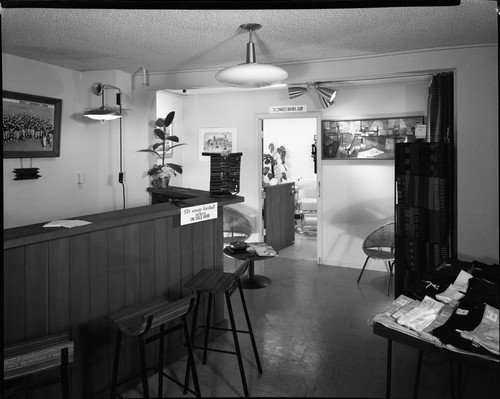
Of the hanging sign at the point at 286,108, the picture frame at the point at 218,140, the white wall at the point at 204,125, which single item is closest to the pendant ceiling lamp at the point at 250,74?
the white wall at the point at 204,125

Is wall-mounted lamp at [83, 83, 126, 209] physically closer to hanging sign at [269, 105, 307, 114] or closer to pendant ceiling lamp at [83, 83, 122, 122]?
pendant ceiling lamp at [83, 83, 122, 122]

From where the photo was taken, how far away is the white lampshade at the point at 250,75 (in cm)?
128

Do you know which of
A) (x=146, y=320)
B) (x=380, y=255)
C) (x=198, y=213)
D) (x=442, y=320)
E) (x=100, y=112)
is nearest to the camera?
(x=442, y=320)

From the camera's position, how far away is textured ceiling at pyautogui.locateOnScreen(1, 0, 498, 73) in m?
0.67

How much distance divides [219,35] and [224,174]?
0.58 meters

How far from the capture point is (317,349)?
1.22 meters

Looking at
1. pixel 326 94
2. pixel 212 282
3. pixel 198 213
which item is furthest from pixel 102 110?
pixel 326 94

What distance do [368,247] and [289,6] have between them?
2.97 meters

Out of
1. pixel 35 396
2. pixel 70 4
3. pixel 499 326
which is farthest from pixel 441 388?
pixel 35 396

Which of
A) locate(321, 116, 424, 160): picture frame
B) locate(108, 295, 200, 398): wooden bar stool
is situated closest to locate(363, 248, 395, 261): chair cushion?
locate(321, 116, 424, 160): picture frame

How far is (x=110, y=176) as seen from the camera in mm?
2723

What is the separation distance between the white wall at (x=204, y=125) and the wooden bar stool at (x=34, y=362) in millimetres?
346

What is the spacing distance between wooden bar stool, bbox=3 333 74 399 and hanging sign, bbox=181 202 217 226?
0.78 m

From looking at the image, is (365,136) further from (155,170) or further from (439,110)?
(155,170)
